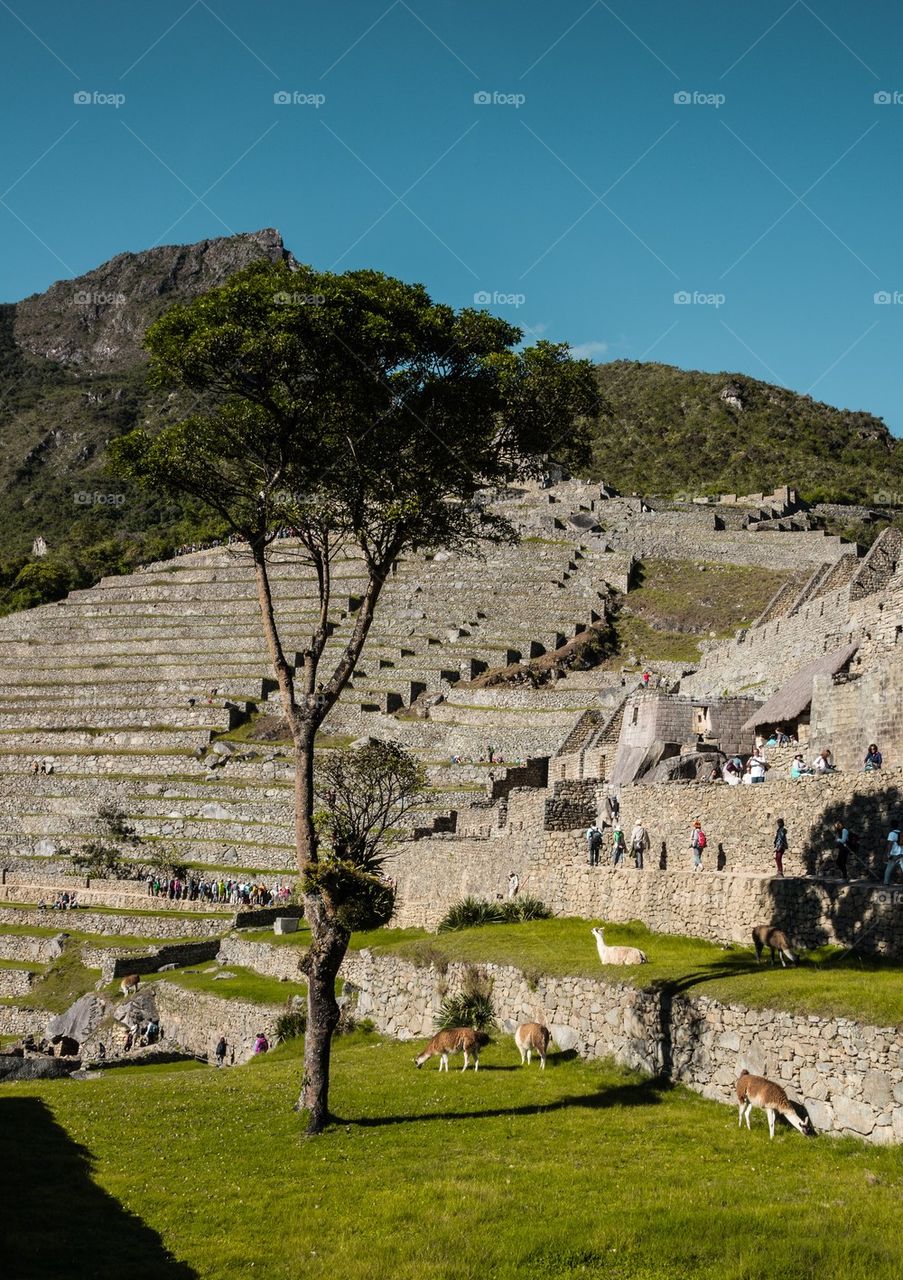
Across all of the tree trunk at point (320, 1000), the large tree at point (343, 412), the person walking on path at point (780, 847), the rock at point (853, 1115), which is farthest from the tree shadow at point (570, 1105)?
the large tree at point (343, 412)

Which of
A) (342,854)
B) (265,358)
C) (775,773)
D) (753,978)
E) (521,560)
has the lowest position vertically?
(753,978)

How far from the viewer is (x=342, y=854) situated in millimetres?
15211

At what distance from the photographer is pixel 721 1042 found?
12930mm

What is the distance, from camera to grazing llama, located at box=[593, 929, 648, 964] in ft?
50.9

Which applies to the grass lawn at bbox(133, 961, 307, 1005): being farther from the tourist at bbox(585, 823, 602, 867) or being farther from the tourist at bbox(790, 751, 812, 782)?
the tourist at bbox(790, 751, 812, 782)

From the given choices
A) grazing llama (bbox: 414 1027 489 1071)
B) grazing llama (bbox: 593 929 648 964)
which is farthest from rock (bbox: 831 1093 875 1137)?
grazing llama (bbox: 414 1027 489 1071)

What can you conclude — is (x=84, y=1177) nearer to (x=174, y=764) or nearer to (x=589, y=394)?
(x=589, y=394)

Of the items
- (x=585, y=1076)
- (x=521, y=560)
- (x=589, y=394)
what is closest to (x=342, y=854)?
(x=585, y=1076)

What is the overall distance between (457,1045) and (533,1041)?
113cm

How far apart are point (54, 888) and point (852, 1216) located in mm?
36288

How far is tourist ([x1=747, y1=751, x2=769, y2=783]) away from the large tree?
637 cm

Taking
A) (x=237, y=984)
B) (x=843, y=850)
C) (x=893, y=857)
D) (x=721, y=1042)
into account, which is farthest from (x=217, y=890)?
(x=721, y=1042)

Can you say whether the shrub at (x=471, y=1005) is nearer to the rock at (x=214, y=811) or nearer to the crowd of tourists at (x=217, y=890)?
the crowd of tourists at (x=217, y=890)

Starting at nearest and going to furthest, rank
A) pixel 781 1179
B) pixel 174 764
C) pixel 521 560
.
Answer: pixel 781 1179 < pixel 174 764 < pixel 521 560
